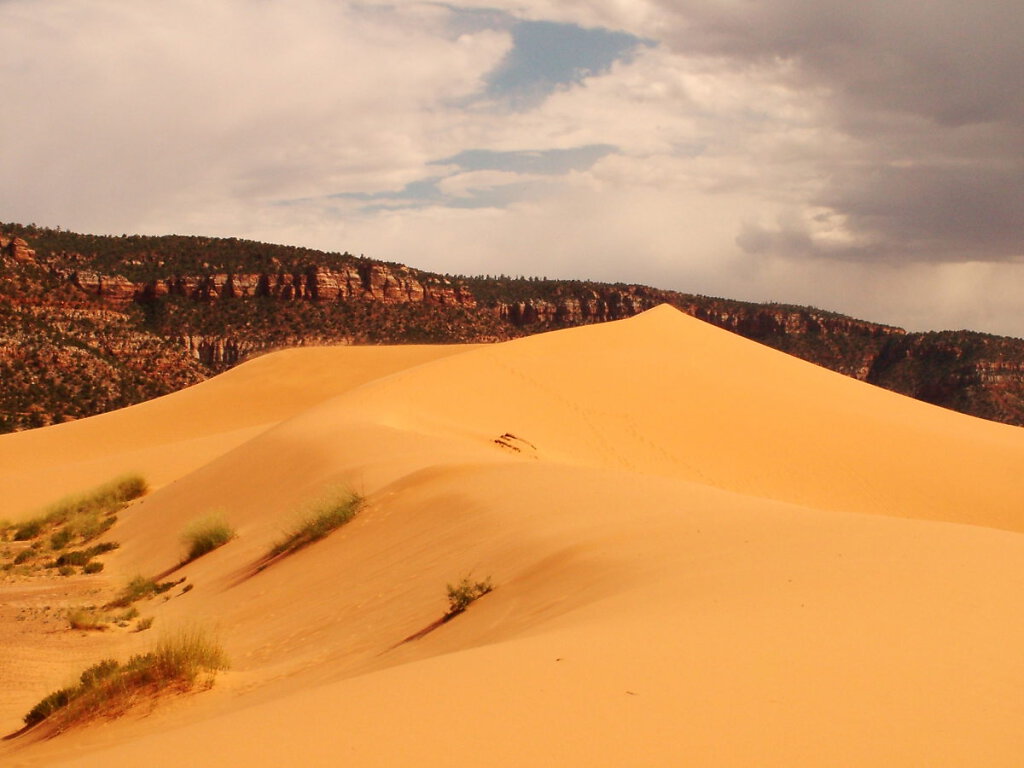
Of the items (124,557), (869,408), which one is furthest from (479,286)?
(124,557)

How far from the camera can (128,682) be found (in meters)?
8.00

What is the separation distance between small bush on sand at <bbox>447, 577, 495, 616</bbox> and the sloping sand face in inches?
9.6

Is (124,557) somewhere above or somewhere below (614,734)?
below

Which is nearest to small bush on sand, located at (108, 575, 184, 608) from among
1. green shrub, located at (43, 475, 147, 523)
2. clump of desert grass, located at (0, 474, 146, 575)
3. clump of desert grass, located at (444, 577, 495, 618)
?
clump of desert grass, located at (0, 474, 146, 575)

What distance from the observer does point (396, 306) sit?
82562 millimetres

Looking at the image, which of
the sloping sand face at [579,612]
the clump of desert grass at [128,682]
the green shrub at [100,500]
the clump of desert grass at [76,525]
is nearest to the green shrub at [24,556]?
the clump of desert grass at [76,525]

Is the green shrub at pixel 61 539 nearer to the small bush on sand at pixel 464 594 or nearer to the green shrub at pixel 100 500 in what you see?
the green shrub at pixel 100 500

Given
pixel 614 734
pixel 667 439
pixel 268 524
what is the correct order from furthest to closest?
1. pixel 667 439
2. pixel 268 524
3. pixel 614 734

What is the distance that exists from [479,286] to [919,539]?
9136 cm

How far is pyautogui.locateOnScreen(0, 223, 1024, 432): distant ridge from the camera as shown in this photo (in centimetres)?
5744

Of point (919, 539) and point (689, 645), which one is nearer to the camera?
point (689, 645)

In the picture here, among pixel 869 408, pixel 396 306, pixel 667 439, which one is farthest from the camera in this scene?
pixel 396 306

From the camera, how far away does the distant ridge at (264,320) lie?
57.4 m

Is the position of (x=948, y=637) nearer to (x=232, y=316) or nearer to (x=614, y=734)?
(x=614, y=734)
